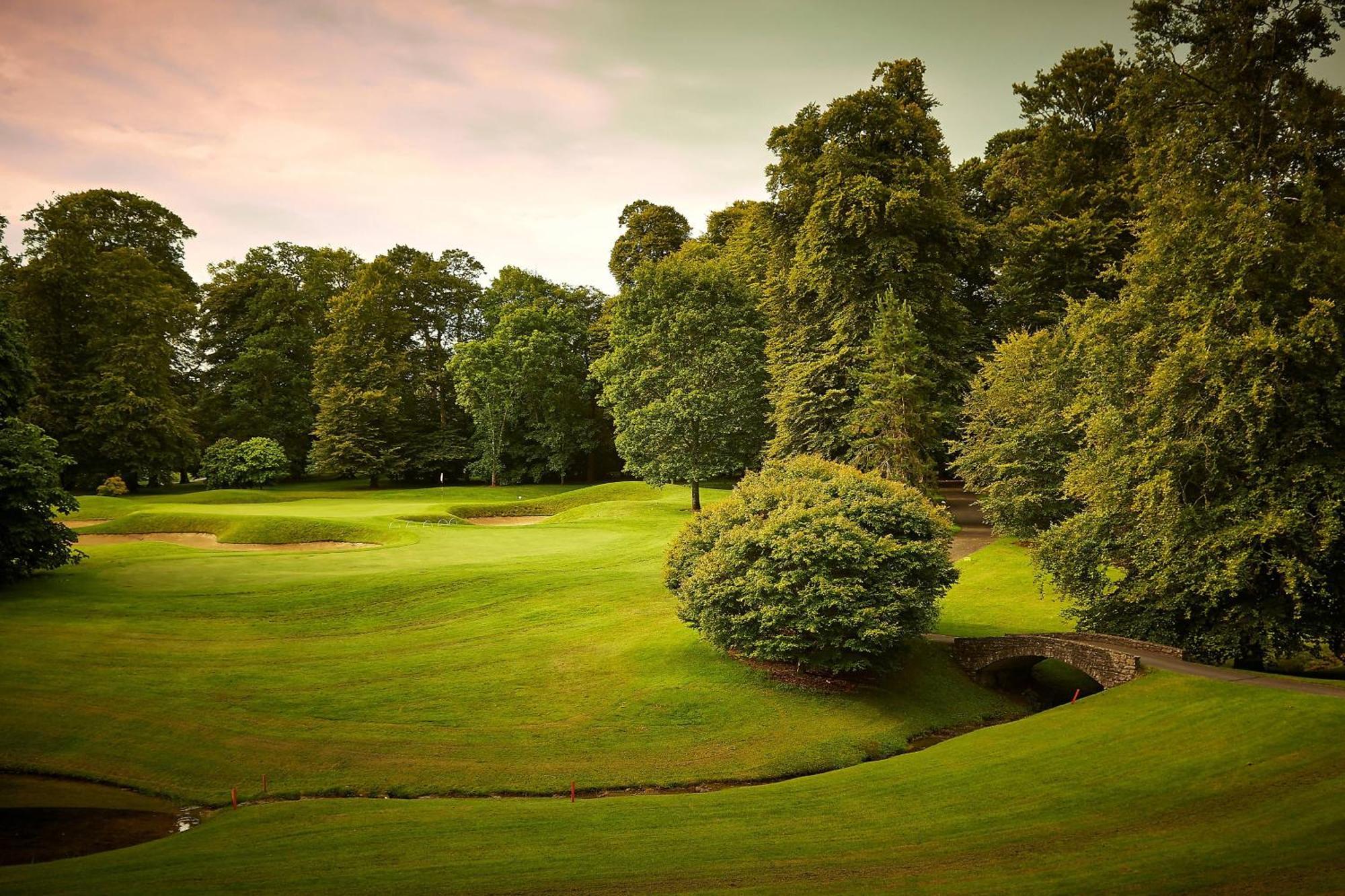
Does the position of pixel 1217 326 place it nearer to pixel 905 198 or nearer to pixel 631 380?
pixel 905 198

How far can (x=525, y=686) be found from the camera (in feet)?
58.1

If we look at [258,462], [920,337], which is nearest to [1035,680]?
[920,337]

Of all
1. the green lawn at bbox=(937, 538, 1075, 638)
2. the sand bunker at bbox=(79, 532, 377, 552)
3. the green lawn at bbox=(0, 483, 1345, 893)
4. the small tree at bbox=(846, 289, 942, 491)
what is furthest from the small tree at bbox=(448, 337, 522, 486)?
the green lawn at bbox=(937, 538, 1075, 638)

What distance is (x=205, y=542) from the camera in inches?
1319

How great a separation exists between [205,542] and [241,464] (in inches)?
929

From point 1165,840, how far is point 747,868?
16.2 feet

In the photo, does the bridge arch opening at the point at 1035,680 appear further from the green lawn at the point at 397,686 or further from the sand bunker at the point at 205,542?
the sand bunker at the point at 205,542

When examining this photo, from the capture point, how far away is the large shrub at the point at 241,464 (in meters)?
54.3

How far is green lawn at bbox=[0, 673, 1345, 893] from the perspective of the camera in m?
8.12

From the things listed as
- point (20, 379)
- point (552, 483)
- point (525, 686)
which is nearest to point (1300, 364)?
point (525, 686)

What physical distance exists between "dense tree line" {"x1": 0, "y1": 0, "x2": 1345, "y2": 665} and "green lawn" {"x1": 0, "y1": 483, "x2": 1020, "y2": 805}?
5.95 metres

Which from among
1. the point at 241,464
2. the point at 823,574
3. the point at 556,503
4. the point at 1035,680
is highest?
the point at 241,464

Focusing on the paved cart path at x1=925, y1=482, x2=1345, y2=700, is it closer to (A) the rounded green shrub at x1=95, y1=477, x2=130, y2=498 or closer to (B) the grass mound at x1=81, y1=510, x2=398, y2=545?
(B) the grass mound at x1=81, y1=510, x2=398, y2=545

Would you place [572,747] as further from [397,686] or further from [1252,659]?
[1252,659]
